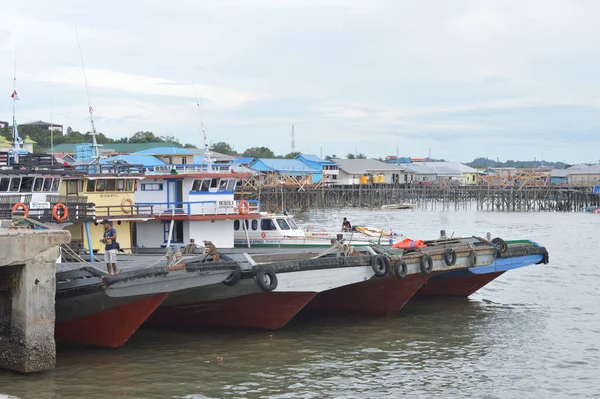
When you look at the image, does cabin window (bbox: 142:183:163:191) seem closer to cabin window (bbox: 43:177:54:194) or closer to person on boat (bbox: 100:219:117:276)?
cabin window (bbox: 43:177:54:194)

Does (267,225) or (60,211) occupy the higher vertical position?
(60,211)

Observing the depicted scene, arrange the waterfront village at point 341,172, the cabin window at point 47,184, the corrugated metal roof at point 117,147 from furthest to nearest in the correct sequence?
the corrugated metal roof at point 117,147, the waterfront village at point 341,172, the cabin window at point 47,184

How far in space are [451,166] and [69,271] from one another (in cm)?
14260

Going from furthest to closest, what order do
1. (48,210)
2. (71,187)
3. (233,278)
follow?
1. (71,187)
2. (48,210)
3. (233,278)

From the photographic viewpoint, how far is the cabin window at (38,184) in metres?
24.3

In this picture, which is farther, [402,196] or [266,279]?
[402,196]

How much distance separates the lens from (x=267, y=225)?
104ft

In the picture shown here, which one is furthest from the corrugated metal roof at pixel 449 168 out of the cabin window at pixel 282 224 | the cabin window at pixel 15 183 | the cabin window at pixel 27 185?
the cabin window at pixel 15 183

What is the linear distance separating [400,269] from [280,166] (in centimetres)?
9432

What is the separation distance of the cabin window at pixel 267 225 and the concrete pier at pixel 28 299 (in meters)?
13.9

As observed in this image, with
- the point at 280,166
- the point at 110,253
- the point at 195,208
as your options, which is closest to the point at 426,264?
the point at 195,208

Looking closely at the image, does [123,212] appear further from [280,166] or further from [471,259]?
[280,166]

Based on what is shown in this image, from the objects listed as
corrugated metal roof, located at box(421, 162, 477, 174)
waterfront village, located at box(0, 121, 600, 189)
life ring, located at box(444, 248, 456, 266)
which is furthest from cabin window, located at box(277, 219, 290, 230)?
corrugated metal roof, located at box(421, 162, 477, 174)

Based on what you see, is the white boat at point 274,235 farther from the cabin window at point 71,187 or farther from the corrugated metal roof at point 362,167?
the corrugated metal roof at point 362,167
